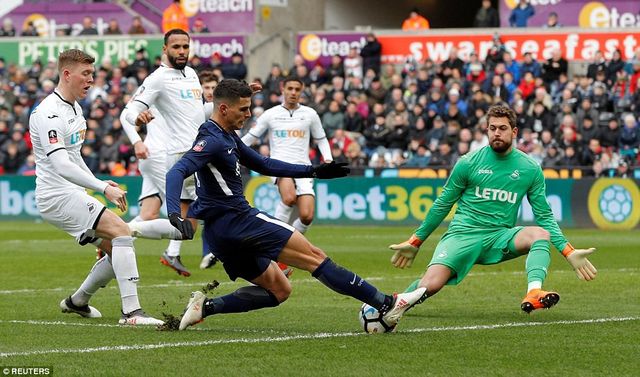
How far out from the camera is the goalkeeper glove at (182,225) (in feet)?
30.2

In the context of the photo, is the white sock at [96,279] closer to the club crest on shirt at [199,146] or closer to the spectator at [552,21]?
the club crest on shirt at [199,146]

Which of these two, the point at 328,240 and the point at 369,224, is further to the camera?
the point at 369,224

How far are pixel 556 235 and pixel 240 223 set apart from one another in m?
2.79

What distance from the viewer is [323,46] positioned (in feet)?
114

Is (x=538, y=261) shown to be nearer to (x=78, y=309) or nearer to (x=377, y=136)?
(x=78, y=309)

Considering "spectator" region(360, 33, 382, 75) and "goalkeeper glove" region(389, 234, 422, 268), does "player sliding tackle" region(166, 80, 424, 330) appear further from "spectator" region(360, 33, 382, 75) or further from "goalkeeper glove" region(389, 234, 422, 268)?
"spectator" region(360, 33, 382, 75)

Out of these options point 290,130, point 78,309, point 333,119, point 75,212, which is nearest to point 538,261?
point 75,212

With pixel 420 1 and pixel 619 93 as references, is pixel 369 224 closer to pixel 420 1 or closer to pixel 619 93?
pixel 619 93

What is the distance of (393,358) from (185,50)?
22.3 ft

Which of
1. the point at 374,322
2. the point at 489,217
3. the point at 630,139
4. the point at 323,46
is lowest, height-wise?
the point at 374,322

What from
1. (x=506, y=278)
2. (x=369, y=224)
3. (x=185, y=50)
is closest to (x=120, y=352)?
(x=185, y=50)

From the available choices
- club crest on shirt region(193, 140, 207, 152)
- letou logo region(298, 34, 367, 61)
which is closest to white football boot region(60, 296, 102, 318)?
club crest on shirt region(193, 140, 207, 152)

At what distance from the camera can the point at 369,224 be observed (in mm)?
27750

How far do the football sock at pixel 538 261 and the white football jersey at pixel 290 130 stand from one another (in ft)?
25.4
